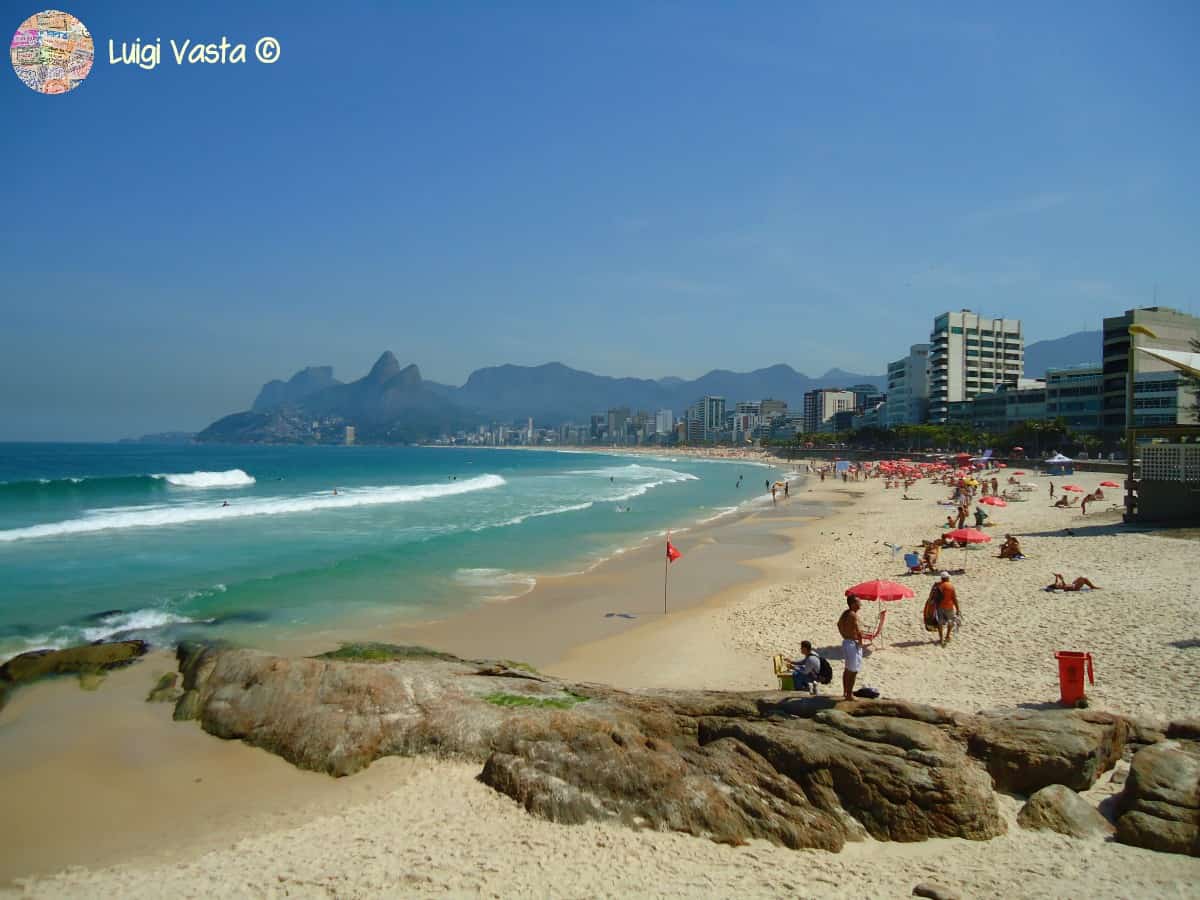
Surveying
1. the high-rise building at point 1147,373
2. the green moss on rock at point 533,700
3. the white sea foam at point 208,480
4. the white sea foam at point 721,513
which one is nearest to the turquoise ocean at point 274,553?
the white sea foam at point 721,513

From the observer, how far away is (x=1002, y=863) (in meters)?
5.39

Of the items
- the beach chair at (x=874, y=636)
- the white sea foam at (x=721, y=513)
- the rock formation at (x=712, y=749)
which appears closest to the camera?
the rock formation at (x=712, y=749)

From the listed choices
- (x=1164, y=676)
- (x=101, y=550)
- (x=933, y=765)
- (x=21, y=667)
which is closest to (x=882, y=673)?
(x=1164, y=676)

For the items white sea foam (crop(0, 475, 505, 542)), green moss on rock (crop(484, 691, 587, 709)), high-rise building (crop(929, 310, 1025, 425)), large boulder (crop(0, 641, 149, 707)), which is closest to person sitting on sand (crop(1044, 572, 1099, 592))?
green moss on rock (crop(484, 691, 587, 709))

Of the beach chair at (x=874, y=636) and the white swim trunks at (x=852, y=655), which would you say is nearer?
the white swim trunks at (x=852, y=655)

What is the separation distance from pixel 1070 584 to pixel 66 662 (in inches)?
755

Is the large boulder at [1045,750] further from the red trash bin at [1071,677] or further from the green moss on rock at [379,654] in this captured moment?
the green moss on rock at [379,654]

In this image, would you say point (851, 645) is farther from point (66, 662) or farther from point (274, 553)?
point (274, 553)

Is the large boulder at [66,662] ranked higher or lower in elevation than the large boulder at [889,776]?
lower

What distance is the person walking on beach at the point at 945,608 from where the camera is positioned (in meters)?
11.3

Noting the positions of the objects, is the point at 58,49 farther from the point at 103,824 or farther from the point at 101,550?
the point at 103,824

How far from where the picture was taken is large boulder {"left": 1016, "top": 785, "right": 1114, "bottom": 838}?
5727mm

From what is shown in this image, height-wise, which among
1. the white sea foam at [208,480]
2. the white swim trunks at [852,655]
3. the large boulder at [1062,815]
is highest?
the white swim trunks at [852,655]

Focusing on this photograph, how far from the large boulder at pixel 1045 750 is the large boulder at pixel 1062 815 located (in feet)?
0.80
